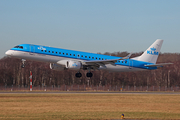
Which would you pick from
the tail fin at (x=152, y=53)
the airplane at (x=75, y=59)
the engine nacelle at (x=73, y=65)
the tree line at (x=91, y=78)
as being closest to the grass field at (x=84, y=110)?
the engine nacelle at (x=73, y=65)

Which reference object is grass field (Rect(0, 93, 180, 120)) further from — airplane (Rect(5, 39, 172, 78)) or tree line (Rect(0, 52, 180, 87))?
tree line (Rect(0, 52, 180, 87))

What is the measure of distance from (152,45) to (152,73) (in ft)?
143

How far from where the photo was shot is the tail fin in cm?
5459

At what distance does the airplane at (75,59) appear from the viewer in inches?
1670

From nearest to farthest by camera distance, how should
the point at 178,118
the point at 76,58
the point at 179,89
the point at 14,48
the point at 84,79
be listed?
1. the point at 178,118
2. the point at 14,48
3. the point at 76,58
4. the point at 179,89
5. the point at 84,79

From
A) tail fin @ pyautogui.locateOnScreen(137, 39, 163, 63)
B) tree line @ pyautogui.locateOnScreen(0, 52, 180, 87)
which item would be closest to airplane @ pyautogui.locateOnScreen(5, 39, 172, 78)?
tail fin @ pyautogui.locateOnScreen(137, 39, 163, 63)

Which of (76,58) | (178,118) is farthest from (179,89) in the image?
(178,118)

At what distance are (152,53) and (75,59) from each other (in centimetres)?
1769

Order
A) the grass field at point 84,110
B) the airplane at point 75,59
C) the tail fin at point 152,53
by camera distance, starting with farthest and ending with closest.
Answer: the tail fin at point 152,53 < the airplane at point 75,59 < the grass field at point 84,110

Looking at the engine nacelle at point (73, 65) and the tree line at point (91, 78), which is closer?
the engine nacelle at point (73, 65)

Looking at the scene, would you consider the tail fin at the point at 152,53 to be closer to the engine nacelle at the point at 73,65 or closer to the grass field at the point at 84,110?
the engine nacelle at the point at 73,65

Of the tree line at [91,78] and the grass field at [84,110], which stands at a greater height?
the tree line at [91,78]

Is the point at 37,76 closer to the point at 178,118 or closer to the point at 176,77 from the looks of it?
the point at 176,77

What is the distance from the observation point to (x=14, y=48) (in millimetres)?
42750
